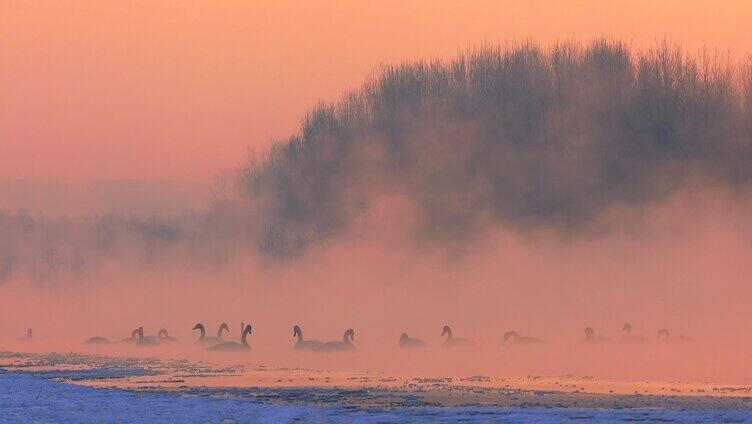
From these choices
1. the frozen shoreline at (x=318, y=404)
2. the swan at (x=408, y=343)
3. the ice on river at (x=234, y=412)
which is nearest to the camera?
the ice on river at (x=234, y=412)

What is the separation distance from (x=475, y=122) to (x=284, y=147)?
11.9 metres

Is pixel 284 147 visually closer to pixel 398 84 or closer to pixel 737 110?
pixel 398 84

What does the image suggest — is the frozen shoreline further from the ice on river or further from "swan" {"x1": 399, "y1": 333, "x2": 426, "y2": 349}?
"swan" {"x1": 399, "y1": 333, "x2": 426, "y2": 349}

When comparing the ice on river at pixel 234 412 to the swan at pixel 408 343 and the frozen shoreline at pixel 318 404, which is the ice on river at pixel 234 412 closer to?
the frozen shoreline at pixel 318 404

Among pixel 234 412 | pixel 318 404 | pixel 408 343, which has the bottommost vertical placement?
pixel 234 412

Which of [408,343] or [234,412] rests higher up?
[408,343]

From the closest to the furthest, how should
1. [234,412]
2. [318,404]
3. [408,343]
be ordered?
1. [234,412]
2. [318,404]
3. [408,343]

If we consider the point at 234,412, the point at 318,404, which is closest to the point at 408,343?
the point at 318,404

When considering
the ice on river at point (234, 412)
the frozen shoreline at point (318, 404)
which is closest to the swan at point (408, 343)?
the frozen shoreline at point (318, 404)

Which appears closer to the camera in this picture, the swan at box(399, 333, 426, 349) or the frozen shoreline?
the frozen shoreline

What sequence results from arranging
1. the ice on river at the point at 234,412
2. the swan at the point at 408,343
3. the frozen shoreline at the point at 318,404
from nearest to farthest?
the ice on river at the point at 234,412
the frozen shoreline at the point at 318,404
the swan at the point at 408,343

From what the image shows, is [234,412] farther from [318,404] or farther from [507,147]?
[507,147]

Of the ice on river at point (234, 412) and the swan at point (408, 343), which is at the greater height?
the swan at point (408, 343)

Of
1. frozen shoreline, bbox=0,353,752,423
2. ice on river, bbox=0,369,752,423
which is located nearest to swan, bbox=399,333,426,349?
frozen shoreline, bbox=0,353,752,423
